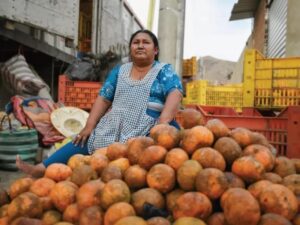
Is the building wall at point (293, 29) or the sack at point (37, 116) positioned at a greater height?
the building wall at point (293, 29)

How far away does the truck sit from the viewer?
27.8 feet

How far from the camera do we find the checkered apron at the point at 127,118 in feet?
10.2

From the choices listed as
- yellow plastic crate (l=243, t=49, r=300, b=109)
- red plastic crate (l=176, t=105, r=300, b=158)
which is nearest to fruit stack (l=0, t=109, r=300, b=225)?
red plastic crate (l=176, t=105, r=300, b=158)

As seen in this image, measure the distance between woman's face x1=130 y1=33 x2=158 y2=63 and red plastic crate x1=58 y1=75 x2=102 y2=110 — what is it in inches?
194

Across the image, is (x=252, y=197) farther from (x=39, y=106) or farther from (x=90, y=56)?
(x=90, y=56)

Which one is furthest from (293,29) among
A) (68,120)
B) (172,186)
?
(172,186)

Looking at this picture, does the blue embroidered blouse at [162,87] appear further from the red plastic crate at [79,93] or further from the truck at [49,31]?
the truck at [49,31]

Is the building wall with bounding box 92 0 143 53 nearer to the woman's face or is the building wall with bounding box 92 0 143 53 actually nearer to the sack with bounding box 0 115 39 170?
the sack with bounding box 0 115 39 170

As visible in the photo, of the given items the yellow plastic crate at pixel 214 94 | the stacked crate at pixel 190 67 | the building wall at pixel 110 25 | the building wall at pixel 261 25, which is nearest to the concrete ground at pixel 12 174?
the yellow plastic crate at pixel 214 94

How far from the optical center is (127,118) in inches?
124

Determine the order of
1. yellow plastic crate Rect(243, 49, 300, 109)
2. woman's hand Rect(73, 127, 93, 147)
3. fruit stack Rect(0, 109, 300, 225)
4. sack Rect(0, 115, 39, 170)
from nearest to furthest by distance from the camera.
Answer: fruit stack Rect(0, 109, 300, 225) < woman's hand Rect(73, 127, 93, 147) < yellow plastic crate Rect(243, 49, 300, 109) < sack Rect(0, 115, 39, 170)

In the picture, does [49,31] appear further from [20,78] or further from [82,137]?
[82,137]

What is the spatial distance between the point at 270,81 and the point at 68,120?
11.8 feet

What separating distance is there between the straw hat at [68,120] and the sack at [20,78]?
1361 millimetres
